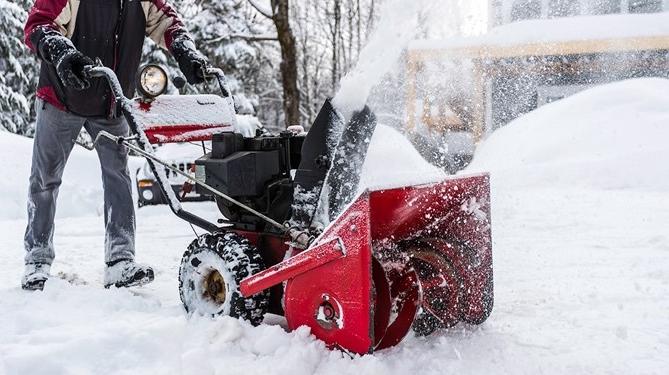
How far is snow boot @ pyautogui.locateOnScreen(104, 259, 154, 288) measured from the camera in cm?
335

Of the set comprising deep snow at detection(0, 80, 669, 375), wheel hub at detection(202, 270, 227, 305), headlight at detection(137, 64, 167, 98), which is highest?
headlight at detection(137, 64, 167, 98)

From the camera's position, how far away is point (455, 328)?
8.96ft

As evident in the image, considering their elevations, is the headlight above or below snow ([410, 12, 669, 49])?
below

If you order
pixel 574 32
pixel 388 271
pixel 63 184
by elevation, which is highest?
pixel 574 32

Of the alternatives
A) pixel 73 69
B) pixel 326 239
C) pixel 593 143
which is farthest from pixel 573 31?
pixel 326 239

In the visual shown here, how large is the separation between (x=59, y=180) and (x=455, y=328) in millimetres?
2153

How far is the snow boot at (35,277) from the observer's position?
10.8 ft

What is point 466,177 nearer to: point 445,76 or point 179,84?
point 179,84

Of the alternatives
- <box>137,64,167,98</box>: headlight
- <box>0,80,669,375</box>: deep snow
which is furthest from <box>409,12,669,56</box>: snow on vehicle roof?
<box>137,64,167,98</box>: headlight

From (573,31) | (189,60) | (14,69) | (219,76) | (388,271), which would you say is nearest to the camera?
(388,271)

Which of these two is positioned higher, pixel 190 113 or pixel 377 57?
pixel 377 57

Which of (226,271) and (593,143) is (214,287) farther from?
(593,143)

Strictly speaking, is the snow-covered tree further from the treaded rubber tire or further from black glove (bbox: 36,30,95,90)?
the treaded rubber tire

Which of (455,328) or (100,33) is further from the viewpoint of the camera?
(100,33)
